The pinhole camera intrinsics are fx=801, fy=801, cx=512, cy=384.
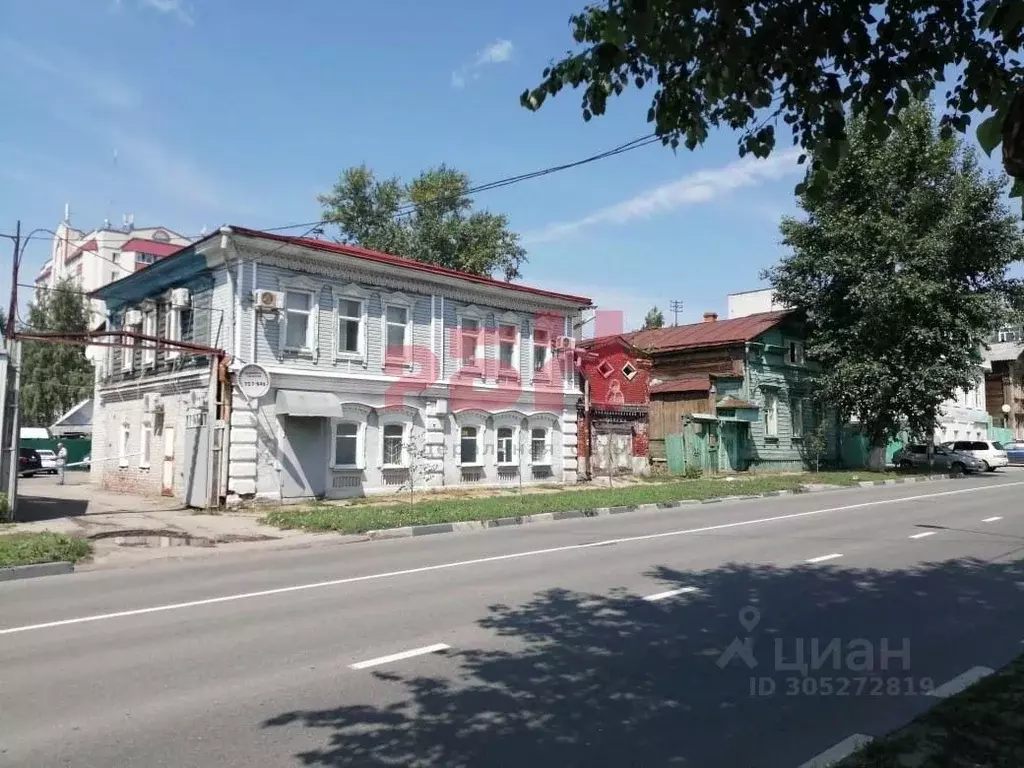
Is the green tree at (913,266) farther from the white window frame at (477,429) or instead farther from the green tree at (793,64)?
the green tree at (793,64)

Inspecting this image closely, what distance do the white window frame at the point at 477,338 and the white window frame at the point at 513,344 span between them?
0.67m

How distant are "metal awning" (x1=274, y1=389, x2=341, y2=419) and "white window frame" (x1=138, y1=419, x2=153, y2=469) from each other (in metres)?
5.71

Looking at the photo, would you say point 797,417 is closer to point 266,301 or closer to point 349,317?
point 349,317

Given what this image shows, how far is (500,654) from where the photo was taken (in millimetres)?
6434

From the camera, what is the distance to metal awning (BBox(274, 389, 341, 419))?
2006 centimetres

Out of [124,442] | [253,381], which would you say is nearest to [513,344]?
[253,381]

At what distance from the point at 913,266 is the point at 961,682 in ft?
94.0

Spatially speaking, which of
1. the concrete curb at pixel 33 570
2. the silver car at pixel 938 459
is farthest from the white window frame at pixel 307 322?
the silver car at pixel 938 459

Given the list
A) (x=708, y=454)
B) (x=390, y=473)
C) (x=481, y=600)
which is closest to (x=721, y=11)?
(x=481, y=600)

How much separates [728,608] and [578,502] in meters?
12.1

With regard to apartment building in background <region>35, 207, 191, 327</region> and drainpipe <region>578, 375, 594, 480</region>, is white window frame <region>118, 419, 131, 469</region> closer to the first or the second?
drainpipe <region>578, 375, 594, 480</region>

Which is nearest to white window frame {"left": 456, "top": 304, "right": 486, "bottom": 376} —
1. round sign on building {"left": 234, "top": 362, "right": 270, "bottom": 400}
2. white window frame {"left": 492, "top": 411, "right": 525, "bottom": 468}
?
white window frame {"left": 492, "top": 411, "right": 525, "bottom": 468}

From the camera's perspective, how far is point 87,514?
17.6 m

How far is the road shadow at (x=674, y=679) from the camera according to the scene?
179 inches
